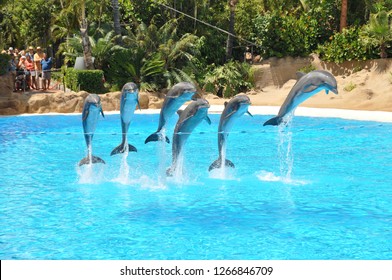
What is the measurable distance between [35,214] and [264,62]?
1885 cm

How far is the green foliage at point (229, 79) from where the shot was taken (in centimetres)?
2473

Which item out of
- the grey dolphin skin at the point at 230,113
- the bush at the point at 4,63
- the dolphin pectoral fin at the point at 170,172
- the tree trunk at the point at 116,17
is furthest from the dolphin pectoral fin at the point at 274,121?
the tree trunk at the point at 116,17

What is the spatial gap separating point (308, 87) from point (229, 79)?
15.7 meters

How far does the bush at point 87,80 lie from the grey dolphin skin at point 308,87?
14.3 m

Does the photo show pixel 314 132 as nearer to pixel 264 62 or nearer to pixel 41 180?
pixel 41 180

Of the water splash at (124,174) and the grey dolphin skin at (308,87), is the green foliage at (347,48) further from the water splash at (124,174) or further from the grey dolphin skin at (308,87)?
the grey dolphin skin at (308,87)

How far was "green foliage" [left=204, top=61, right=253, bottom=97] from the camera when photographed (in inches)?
974

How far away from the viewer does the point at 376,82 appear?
76.8 feet

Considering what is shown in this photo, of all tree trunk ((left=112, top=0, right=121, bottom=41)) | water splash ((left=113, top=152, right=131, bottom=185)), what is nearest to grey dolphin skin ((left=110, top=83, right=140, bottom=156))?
water splash ((left=113, top=152, right=131, bottom=185))

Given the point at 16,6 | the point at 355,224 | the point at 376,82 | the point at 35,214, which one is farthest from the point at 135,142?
the point at 16,6

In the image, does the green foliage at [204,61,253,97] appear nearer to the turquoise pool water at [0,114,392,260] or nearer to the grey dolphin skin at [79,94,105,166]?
the turquoise pool water at [0,114,392,260]

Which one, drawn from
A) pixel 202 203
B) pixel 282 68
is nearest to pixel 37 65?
pixel 282 68

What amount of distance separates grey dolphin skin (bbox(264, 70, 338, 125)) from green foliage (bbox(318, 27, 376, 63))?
15864mm

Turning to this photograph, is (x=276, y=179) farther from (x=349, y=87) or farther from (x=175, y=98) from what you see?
(x=349, y=87)
